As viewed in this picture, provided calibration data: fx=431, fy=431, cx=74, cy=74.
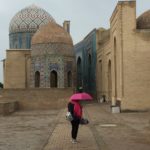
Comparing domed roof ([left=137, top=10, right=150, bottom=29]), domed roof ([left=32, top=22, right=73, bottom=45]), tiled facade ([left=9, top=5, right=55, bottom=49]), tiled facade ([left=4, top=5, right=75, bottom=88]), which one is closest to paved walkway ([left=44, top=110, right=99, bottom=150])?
domed roof ([left=137, top=10, right=150, bottom=29])

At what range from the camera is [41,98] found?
32.3 metres

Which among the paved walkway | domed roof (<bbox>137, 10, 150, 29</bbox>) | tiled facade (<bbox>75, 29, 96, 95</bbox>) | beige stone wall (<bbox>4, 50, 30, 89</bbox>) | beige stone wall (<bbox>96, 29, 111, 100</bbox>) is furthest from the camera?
beige stone wall (<bbox>4, 50, 30, 89</bbox>)

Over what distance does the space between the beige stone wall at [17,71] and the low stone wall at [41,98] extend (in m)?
10.8

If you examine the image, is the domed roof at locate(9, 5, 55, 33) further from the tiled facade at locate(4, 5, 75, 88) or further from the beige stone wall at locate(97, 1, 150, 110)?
the beige stone wall at locate(97, 1, 150, 110)

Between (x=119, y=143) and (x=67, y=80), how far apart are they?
93.5 feet

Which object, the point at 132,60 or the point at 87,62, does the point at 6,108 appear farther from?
the point at 87,62

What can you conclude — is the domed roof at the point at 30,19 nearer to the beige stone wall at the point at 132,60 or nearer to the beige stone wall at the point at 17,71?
the beige stone wall at the point at 17,71

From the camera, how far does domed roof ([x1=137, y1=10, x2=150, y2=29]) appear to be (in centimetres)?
2505

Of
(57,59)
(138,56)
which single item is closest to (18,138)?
(138,56)

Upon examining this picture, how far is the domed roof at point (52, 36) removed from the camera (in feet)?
128

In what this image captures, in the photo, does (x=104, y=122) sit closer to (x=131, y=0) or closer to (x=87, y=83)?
(x=131, y=0)

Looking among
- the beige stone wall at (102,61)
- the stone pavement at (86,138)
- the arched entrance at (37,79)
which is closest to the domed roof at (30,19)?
the arched entrance at (37,79)

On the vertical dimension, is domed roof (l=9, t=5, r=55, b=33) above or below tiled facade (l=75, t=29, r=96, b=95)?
above

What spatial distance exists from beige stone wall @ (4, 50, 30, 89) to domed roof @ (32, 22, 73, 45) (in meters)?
4.08
